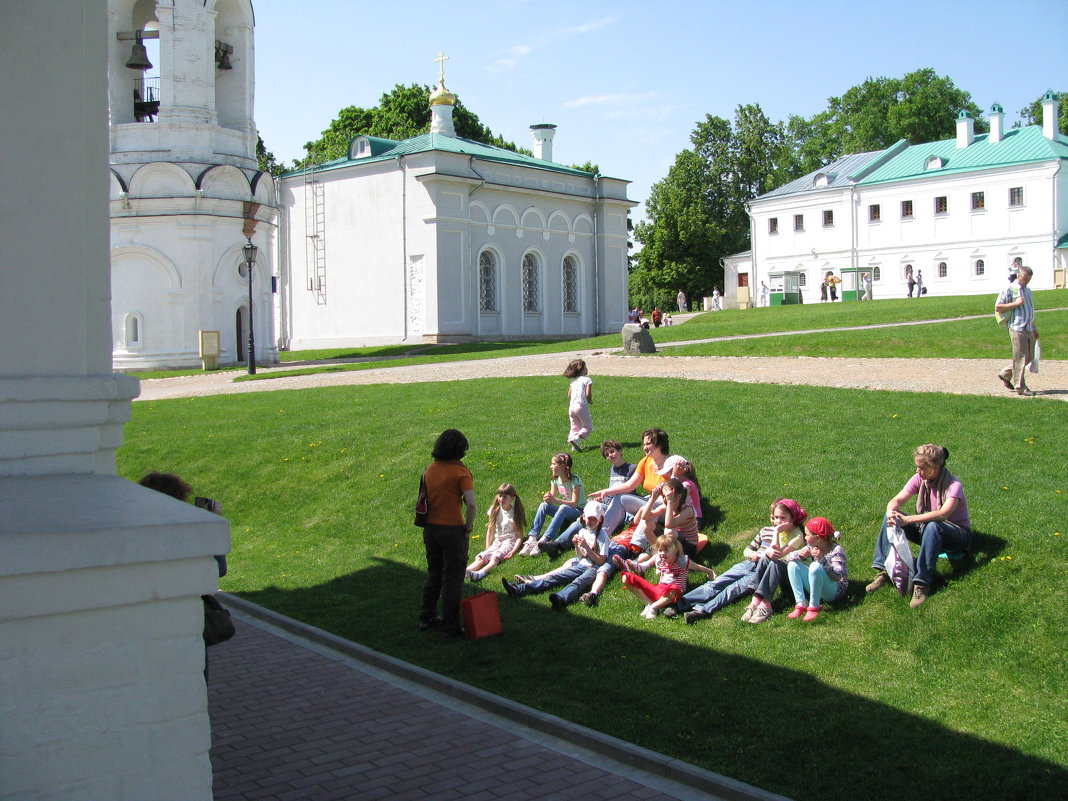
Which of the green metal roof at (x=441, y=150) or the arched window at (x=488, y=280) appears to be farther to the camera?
the arched window at (x=488, y=280)

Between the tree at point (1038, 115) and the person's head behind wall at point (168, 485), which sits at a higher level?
the tree at point (1038, 115)

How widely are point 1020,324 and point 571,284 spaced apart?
36289 millimetres

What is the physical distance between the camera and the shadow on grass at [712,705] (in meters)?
5.95

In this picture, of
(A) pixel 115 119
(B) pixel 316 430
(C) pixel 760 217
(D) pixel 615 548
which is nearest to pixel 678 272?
(C) pixel 760 217

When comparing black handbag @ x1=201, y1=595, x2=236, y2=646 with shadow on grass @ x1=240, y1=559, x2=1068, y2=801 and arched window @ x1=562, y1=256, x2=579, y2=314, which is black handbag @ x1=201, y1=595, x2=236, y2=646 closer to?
shadow on grass @ x1=240, y1=559, x2=1068, y2=801

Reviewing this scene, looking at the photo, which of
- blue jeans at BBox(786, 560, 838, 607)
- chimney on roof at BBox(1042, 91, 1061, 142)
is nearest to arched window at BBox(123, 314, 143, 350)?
blue jeans at BBox(786, 560, 838, 607)

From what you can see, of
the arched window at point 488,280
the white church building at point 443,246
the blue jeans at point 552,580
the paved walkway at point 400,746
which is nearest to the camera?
the paved walkway at point 400,746

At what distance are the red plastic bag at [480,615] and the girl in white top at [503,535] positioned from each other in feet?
6.81

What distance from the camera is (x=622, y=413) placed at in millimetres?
16344

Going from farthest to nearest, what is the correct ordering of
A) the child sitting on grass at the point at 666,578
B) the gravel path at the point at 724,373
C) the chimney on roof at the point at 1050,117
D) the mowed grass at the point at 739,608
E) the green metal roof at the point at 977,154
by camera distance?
the chimney on roof at the point at 1050,117 → the green metal roof at the point at 977,154 → the gravel path at the point at 724,373 → the child sitting on grass at the point at 666,578 → the mowed grass at the point at 739,608

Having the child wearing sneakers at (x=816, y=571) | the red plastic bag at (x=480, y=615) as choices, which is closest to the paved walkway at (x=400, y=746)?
the red plastic bag at (x=480, y=615)

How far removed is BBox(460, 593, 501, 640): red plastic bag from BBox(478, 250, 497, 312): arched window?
36.5m

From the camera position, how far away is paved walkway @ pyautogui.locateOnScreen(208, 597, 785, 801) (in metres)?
6.14

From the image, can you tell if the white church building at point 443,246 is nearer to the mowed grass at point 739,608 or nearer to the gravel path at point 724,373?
the gravel path at point 724,373
